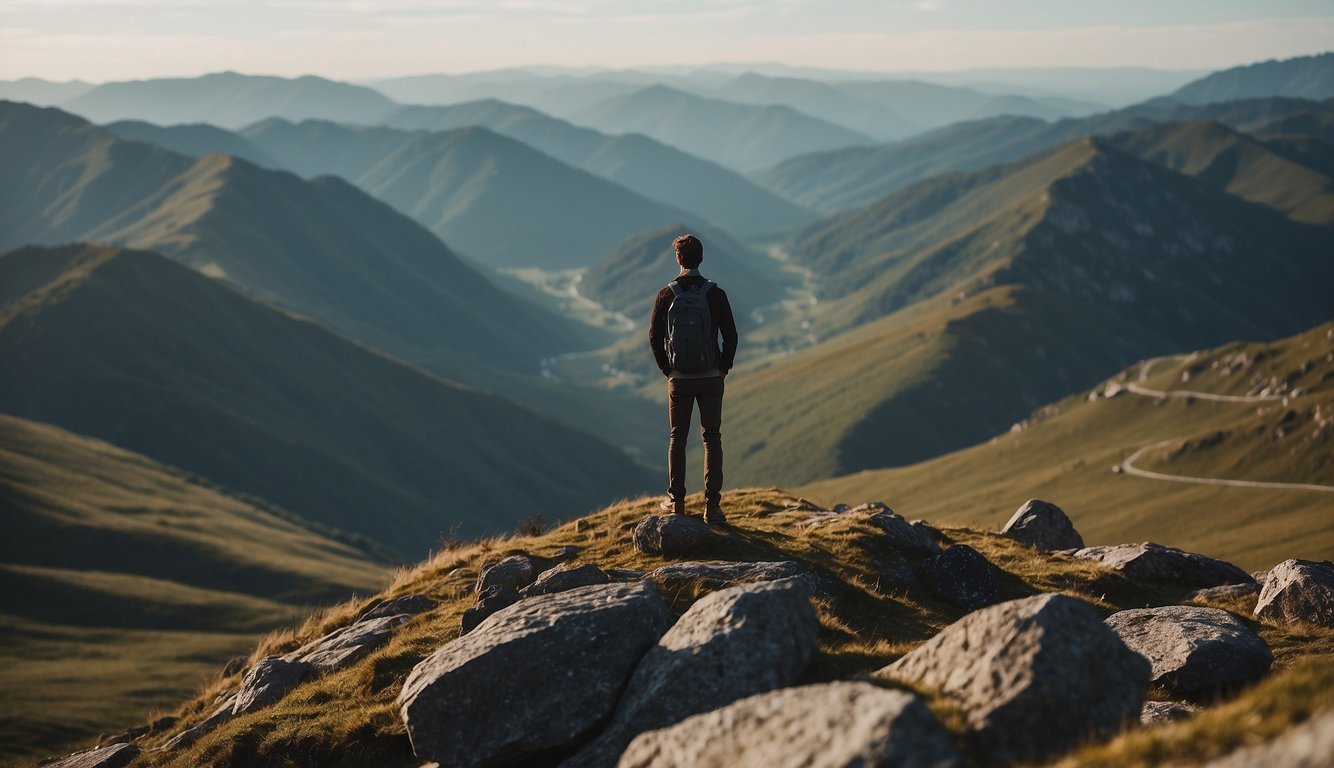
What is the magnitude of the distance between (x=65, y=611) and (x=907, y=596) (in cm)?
15232

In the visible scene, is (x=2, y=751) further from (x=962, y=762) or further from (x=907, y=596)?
(x=962, y=762)

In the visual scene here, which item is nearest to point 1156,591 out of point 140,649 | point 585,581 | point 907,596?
point 907,596

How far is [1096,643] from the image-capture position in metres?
13.3

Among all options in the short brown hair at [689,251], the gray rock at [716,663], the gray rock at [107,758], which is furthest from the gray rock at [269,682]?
the short brown hair at [689,251]

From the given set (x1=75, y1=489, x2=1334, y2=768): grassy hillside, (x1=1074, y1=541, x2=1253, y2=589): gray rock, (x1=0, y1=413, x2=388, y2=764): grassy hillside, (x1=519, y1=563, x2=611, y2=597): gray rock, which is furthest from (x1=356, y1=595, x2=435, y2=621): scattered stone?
(x1=0, y1=413, x2=388, y2=764): grassy hillside

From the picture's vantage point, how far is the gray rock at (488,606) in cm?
2092

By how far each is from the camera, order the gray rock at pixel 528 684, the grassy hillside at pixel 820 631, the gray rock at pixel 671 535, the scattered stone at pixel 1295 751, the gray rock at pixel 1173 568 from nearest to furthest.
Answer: the scattered stone at pixel 1295 751
the grassy hillside at pixel 820 631
the gray rock at pixel 528 684
the gray rock at pixel 671 535
the gray rock at pixel 1173 568

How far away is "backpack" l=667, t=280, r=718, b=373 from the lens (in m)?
23.3

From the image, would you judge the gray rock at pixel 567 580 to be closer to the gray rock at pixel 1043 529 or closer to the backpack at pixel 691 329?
the backpack at pixel 691 329

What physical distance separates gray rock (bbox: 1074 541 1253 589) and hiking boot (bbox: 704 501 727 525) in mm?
12916

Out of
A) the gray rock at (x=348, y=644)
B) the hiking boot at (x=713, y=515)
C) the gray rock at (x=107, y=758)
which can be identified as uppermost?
the hiking boot at (x=713, y=515)

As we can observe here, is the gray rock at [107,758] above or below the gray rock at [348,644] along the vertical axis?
below

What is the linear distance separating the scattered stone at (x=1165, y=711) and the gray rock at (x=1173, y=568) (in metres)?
12.6

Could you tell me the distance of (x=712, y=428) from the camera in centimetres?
2469
